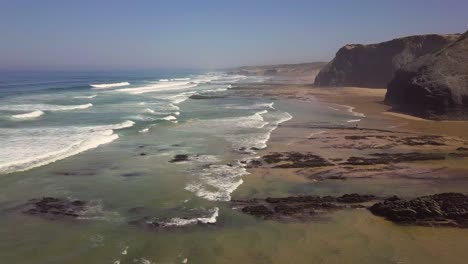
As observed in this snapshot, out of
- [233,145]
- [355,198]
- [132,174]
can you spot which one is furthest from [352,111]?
[355,198]

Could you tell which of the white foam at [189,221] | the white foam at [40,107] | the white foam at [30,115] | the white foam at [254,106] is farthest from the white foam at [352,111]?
the white foam at [189,221]

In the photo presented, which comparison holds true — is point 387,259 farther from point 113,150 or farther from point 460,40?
point 460,40

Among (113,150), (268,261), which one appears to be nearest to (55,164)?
(113,150)

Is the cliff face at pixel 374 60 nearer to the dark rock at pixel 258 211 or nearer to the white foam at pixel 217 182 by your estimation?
the white foam at pixel 217 182

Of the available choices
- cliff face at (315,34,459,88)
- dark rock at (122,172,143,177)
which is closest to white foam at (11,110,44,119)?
dark rock at (122,172,143,177)

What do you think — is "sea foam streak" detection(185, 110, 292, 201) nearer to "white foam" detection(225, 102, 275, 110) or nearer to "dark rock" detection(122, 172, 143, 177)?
"dark rock" detection(122, 172, 143, 177)

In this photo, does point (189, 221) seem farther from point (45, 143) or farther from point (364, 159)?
point (45, 143)
